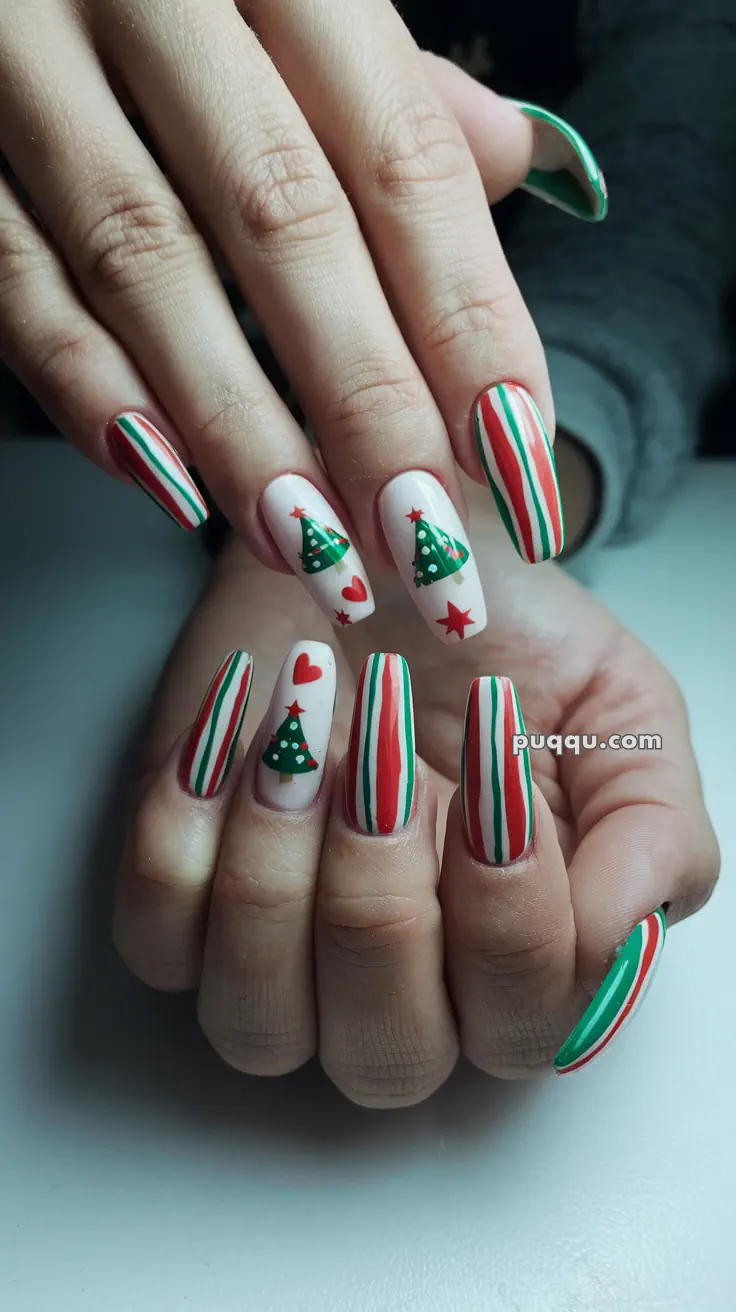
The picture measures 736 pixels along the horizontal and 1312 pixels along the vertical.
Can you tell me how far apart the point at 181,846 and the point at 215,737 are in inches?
1.8

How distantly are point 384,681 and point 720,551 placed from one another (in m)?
0.32

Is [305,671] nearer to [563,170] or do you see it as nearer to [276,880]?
[276,880]

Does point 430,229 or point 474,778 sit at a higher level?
point 430,229

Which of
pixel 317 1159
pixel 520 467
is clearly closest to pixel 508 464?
pixel 520 467

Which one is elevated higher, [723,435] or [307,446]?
[307,446]

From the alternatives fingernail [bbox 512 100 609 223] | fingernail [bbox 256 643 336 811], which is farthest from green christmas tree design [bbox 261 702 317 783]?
fingernail [bbox 512 100 609 223]

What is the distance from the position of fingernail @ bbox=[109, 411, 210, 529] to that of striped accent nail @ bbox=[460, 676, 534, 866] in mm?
144

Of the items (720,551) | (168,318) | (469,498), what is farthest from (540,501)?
(720,551)

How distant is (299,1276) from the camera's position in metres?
0.37

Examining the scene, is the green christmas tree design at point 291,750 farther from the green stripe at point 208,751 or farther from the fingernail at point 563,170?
the fingernail at point 563,170

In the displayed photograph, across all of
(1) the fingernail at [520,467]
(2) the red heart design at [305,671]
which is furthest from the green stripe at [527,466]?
(2) the red heart design at [305,671]

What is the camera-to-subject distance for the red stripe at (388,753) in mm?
375

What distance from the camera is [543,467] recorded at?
39cm

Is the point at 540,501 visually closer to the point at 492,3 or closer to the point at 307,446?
the point at 307,446
